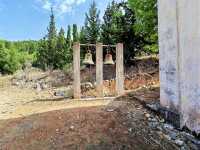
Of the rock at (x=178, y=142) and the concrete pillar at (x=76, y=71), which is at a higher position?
the concrete pillar at (x=76, y=71)

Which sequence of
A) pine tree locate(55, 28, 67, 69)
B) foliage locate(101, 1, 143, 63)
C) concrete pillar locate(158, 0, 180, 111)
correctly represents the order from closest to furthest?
concrete pillar locate(158, 0, 180, 111) < foliage locate(101, 1, 143, 63) < pine tree locate(55, 28, 67, 69)

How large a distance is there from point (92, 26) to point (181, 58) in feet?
74.7

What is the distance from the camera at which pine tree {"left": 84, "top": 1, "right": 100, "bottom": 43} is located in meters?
29.4

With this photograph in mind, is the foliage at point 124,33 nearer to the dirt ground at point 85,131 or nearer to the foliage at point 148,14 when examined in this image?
the foliage at point 148,14

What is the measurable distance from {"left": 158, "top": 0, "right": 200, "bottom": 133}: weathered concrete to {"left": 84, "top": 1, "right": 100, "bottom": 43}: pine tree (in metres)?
20.1

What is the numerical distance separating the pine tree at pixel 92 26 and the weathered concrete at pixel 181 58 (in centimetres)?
2011

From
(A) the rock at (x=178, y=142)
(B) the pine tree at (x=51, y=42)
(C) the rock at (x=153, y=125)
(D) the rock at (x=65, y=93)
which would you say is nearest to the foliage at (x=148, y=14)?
(D) the rock at (x=65, y=93)

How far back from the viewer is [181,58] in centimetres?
791

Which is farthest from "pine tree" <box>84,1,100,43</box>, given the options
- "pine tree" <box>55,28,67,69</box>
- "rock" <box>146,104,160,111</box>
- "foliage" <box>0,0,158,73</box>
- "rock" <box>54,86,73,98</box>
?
"rock" <box>146,104,160,111</box>

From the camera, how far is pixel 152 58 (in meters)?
25.3

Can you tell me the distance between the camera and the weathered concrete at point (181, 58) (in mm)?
7426

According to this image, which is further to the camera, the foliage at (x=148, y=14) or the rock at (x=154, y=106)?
the foliage at (x=148, y=14)

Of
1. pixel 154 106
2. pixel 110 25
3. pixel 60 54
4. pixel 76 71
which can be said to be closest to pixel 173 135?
pixel 154 106

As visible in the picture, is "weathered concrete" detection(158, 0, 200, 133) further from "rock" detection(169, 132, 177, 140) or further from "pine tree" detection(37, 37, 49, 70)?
"pine tree" detection(37, 37, 49, 70)
